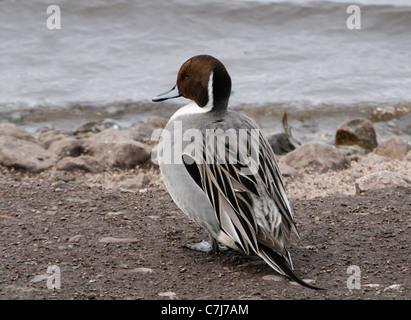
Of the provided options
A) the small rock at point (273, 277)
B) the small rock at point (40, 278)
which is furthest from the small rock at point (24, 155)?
the small rock at point (273, 277)

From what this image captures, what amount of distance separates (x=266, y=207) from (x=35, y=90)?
270 inches

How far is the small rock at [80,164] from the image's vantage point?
632 cm

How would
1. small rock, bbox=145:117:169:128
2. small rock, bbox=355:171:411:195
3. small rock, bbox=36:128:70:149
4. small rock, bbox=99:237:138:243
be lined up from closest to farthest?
small rock, bbox=99:237:138:243, small rock, bbox=355:171:411:195, small rock, bbox=36:128:70:149, small rock, bbox=145:117:169:128

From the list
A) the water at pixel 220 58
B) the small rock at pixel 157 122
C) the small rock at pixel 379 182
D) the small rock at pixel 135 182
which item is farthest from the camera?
the water at pixel 220 58

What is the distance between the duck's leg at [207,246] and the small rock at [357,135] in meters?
3.96

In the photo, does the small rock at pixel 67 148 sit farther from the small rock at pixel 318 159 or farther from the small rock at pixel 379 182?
the small rock at pixel 379 182

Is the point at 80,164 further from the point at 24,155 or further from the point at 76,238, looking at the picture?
the point at 76,238

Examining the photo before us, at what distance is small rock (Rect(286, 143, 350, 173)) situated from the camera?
6.44 metres

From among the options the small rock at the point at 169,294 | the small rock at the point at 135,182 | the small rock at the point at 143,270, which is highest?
the small rock at the point at 135,182

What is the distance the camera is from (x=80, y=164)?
632 centimetres

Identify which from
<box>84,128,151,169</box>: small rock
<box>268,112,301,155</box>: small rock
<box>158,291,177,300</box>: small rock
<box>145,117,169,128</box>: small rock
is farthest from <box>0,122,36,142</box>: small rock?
<box>158,291,177,300</box>: small rock

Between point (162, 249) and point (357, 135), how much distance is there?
13.9ft

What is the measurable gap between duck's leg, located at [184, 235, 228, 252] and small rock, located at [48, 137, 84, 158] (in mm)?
3037

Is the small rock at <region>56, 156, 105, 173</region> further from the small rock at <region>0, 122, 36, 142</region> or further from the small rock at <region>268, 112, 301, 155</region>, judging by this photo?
the small rock at <region>268, 112, 301, 155</region>
